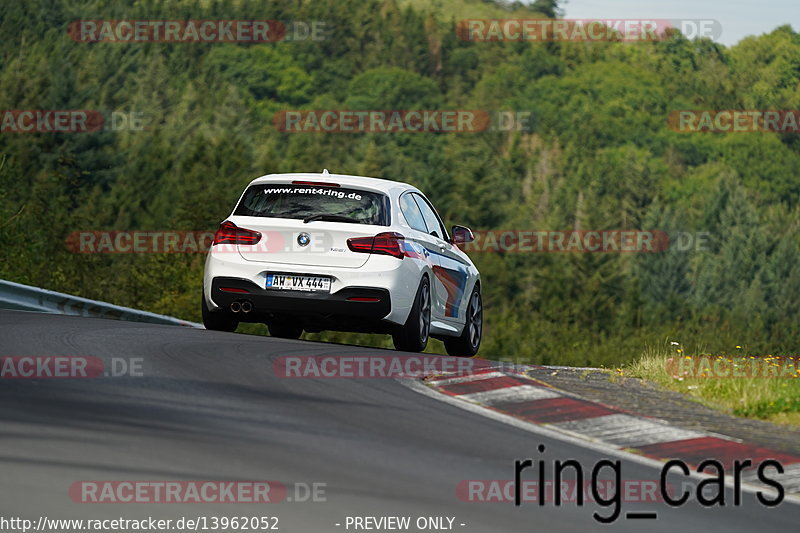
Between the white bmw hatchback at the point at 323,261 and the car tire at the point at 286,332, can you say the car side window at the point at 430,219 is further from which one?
the car tire at the point at 286,332

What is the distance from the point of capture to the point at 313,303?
Answer: 13.2 m

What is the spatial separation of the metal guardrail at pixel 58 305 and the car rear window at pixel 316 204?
284 cm

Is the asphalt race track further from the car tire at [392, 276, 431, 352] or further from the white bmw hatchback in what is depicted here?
the car tire at [392, 276, 431, 352]

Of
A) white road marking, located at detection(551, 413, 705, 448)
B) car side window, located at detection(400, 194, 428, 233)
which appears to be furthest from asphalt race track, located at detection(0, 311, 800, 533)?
car side window, located at detection(400, 194, 428, 233)

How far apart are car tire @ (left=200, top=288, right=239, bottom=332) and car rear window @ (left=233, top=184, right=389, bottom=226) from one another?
3.42 feet

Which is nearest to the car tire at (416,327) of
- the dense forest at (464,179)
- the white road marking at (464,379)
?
the white road marking at (464,379)

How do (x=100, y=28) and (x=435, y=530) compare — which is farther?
(x=100, y=28)

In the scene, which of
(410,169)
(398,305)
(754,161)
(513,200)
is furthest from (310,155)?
(398,305)

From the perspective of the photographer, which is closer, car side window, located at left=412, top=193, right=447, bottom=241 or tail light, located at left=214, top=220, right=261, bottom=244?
tail light, located at left=214, top=220, right=261, bottom=244

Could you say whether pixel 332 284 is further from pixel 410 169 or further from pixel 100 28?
pixel 100 28

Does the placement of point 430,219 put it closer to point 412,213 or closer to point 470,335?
point 412,213

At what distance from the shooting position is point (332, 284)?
1320 centimetres

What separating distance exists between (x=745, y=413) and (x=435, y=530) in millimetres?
4578

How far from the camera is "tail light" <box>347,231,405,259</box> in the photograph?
13.2 m
